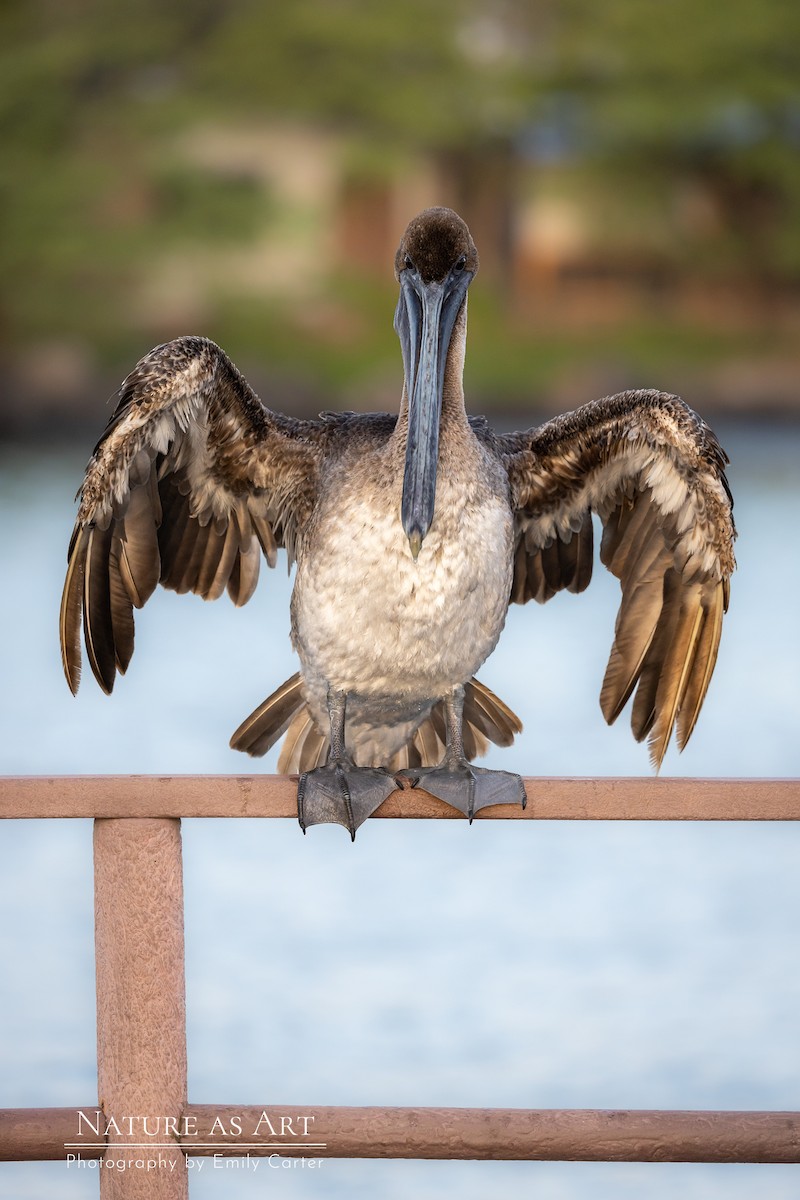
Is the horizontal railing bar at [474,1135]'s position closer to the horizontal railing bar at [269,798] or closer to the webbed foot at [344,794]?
the horizontal railing bar at [269,798]

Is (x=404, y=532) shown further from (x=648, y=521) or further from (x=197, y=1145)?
(x=197, y=1145)

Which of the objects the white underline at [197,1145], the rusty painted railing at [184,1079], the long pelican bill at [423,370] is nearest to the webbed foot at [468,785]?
the rusty painted railing at [184,1079]

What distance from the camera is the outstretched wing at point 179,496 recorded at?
250 cm

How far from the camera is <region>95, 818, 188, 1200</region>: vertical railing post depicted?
1.87 metres

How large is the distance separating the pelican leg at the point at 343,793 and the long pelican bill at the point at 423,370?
0.35 metres

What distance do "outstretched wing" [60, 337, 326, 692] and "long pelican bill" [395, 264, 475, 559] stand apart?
31cm

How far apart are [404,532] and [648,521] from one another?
570 millimetres

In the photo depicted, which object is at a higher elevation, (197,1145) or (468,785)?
(468,785)

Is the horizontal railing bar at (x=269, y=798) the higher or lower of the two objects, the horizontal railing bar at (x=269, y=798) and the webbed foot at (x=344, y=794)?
the lower

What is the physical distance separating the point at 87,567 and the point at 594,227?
54.5 ft

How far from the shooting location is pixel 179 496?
9.82ft

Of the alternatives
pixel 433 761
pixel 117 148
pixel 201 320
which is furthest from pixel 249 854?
pixel 117 148

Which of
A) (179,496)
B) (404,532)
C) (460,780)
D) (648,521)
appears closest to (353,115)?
(179,496)

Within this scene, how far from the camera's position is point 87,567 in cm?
256
